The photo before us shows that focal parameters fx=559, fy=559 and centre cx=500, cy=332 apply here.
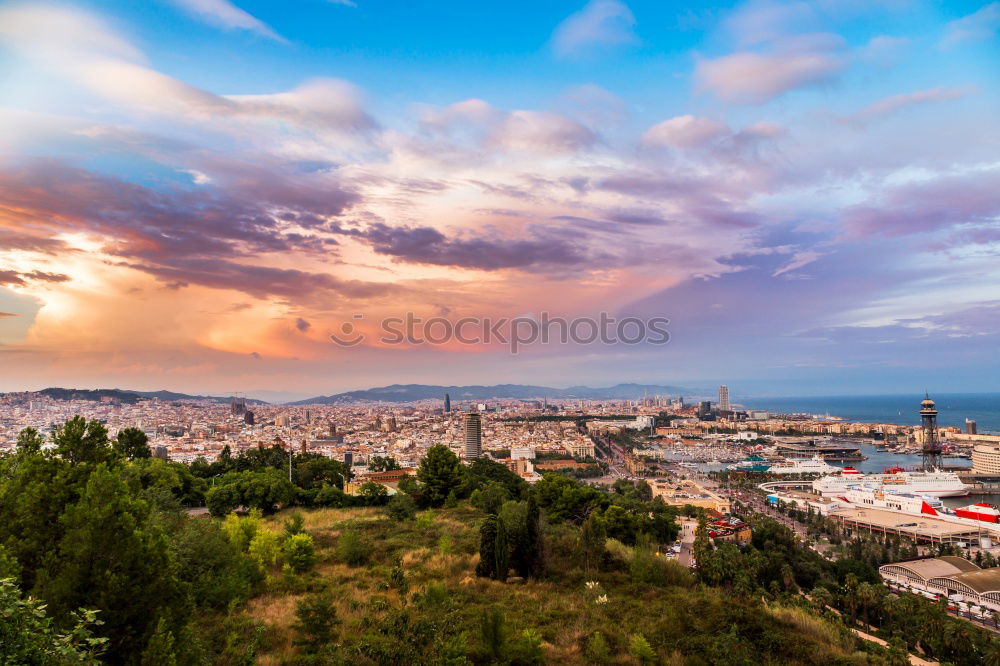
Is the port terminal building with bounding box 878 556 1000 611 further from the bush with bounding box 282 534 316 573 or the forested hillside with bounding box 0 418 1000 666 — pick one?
the bush with bounding box 282 534 316 573

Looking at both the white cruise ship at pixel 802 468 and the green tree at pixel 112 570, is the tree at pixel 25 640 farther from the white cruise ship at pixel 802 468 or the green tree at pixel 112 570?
the white cruise ship at pixel 802 468

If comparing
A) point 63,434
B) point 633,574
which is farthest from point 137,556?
point 633,574

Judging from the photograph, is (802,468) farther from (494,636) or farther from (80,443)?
(80,443)

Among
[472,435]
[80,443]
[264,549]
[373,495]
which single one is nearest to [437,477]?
[373,495]

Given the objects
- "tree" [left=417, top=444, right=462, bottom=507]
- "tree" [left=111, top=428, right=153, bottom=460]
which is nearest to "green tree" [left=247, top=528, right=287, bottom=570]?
"tree" [left=417, top=444, right=462, bottom=507]

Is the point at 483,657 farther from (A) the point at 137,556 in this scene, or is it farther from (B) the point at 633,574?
(B) the point at 633,574
